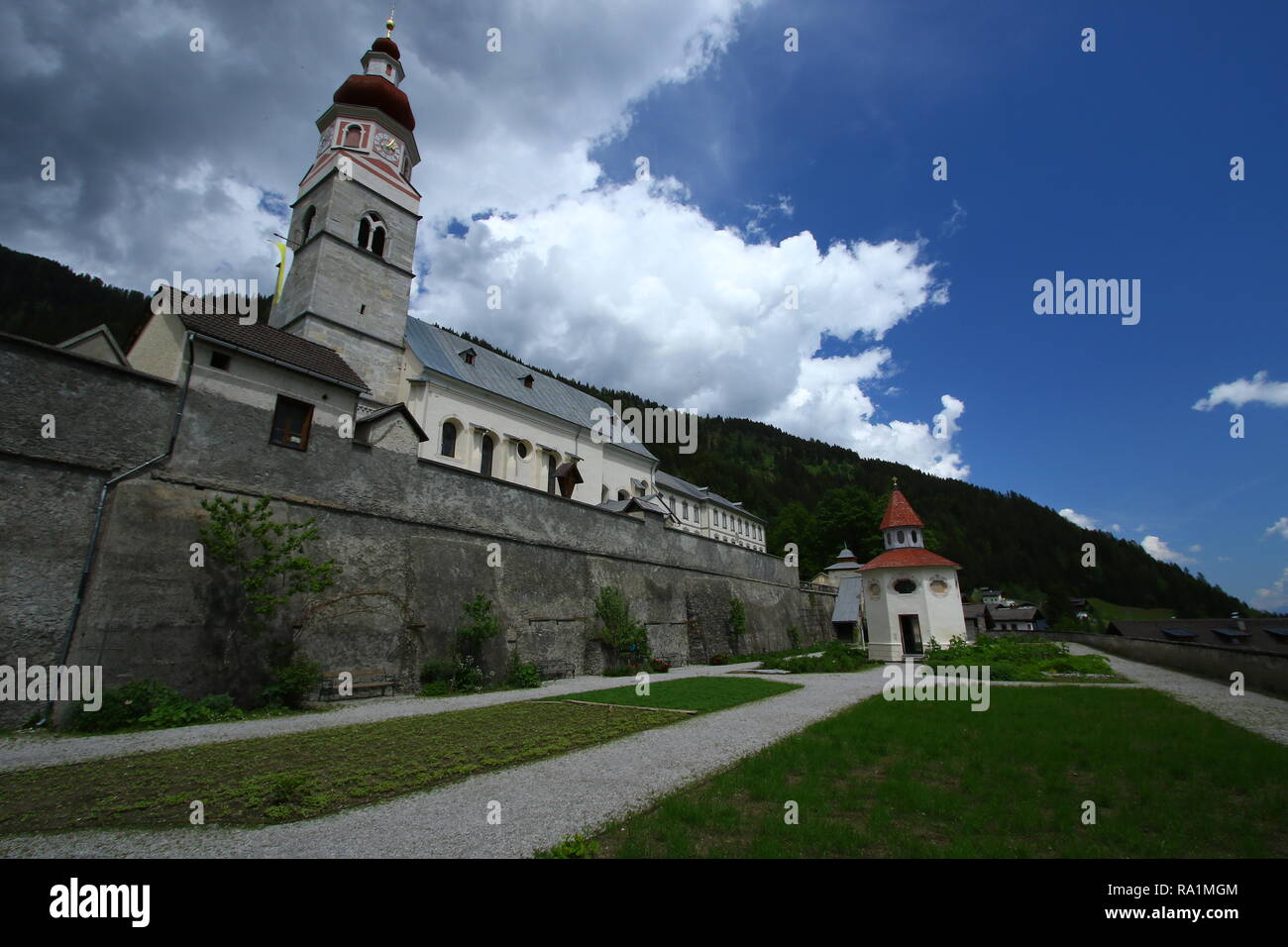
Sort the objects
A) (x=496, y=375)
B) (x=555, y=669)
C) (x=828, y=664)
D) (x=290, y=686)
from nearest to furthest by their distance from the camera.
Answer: (x=290, y=686)
(x=555, y=669)
(x=828, y=664)
(x=496, y=375)

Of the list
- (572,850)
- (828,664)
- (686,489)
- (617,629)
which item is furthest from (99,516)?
(686,489)

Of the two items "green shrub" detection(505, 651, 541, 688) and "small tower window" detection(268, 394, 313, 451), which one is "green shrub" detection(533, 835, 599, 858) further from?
"small tower window" detection(268, 394, 313, 451)

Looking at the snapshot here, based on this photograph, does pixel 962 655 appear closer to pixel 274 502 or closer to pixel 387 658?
pixel 387 658

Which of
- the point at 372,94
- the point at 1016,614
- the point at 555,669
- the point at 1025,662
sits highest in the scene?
the point at 372,94

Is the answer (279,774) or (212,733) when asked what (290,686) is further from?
(279,774)

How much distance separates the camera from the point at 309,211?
24297mm

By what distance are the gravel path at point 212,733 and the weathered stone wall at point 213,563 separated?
1.47 m

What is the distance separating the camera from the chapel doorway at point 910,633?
25562 millimetres

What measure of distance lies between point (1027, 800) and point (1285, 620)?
58.5 meters

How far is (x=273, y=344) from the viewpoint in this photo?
14.5m

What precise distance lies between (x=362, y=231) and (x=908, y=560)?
2940 cm

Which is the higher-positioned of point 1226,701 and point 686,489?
point 686,489

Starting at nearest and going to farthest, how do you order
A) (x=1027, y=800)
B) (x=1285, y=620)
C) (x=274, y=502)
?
1. (x=1027, y=800)
2. (x=274, y=502)
3. (x=1285, y=620)
